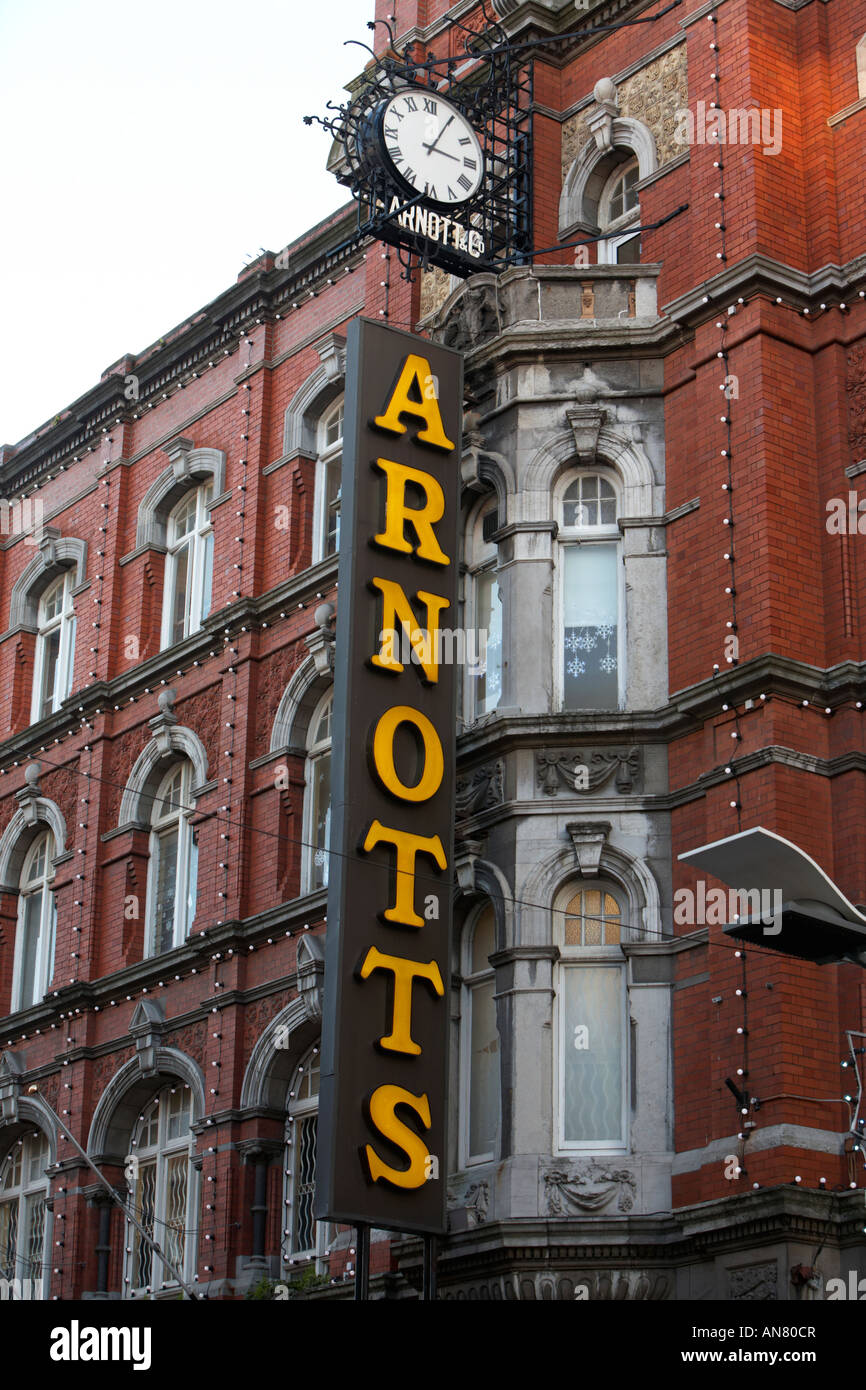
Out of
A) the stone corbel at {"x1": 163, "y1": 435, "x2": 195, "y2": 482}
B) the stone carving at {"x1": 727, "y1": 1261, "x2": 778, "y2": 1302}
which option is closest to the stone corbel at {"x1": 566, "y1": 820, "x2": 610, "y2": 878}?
the stone carving at {"x1": 727, "y1": 1261, "x2": 778, "y2": 1302}

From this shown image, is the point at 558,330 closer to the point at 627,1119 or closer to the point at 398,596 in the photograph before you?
the point at 398,596

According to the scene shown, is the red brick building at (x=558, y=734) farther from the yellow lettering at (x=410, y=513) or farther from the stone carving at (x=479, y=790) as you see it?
the yellow lettering at (x=410, y=513)

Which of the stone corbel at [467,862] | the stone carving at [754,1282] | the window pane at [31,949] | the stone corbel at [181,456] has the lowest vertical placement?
the stone carving at [754,1282]

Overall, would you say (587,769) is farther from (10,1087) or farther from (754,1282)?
(10,1087)

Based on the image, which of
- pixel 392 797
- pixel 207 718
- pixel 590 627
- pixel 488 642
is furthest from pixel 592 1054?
pixel 207 718

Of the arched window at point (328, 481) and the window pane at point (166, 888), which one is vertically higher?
the arched window at point (328, 481)

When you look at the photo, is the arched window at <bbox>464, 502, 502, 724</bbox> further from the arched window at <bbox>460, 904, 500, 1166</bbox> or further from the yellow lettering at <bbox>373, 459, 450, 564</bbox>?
the arched window at <bbox>460, 904, 500, 1166</bbox>

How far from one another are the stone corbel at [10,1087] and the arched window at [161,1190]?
9.17ft

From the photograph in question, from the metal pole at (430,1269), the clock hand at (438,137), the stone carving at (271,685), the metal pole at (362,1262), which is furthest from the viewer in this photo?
the stone carving at (271,685)

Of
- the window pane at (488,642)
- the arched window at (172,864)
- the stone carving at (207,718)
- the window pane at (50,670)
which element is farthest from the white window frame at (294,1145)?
the window pane at (50,670)

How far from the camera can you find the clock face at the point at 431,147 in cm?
2544
